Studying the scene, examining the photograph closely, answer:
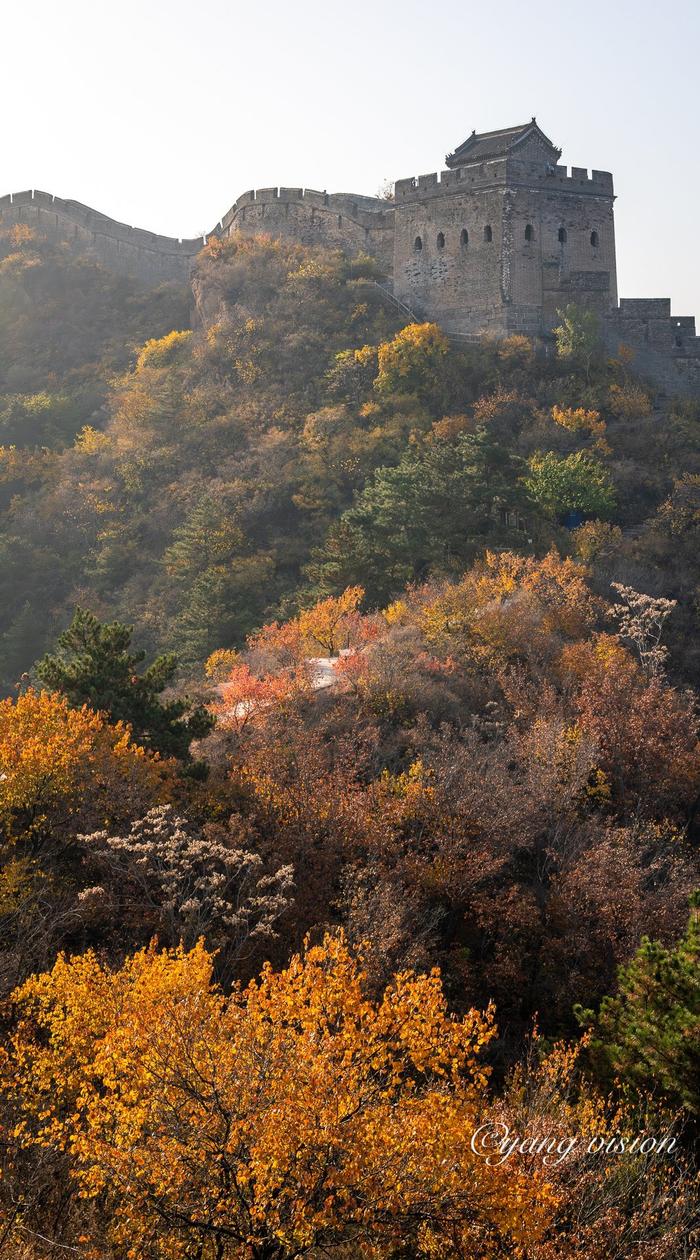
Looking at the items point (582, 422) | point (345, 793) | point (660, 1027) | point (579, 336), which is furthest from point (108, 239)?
point (660, 1027)

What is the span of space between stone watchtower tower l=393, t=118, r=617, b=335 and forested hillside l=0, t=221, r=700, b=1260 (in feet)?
4.70

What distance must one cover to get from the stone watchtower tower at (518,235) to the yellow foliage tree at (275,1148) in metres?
31.7

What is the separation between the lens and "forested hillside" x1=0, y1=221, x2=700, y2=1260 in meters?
10.0

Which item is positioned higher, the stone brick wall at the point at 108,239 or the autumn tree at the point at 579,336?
the stone brick wall at the point at 108,239

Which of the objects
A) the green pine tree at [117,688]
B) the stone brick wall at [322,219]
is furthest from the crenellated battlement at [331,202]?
the green pine tree at [117,688]

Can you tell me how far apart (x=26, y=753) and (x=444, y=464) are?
19646 millimetres

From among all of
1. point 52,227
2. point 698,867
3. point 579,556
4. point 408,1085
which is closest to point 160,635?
point 579,556

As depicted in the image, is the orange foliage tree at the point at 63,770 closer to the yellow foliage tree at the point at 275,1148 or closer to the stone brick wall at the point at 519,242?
the yellow foliage tree at the point at 275,1148

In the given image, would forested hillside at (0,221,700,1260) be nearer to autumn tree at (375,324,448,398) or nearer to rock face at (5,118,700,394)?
autumn tree at (375,324,448,398)

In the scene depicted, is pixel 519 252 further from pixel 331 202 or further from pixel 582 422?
pixel 331 202

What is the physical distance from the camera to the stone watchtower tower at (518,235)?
124ft

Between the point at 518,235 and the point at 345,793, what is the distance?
25082mm

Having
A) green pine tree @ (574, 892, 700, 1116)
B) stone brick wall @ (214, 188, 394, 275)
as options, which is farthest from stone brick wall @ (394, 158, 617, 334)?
green pine tree @ (574, 892, 700, 1116)

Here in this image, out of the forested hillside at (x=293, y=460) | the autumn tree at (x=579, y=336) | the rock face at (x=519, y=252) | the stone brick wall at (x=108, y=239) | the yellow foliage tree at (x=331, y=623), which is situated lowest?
the yellow foliage tree at (x=331, y=623)
